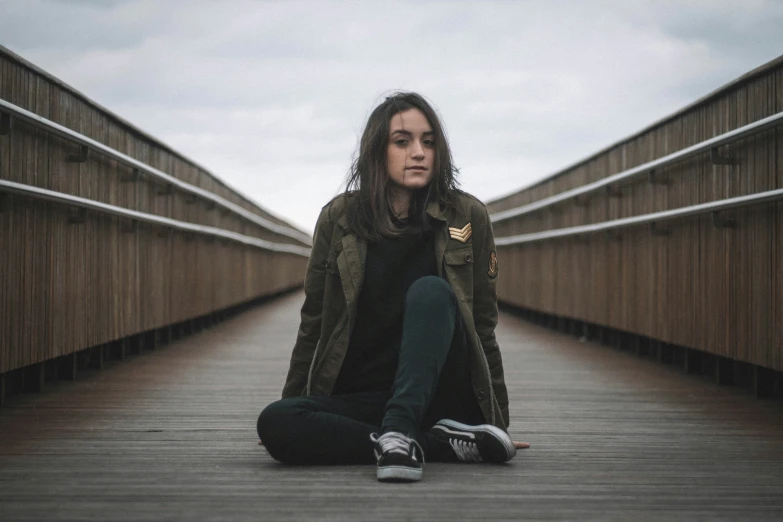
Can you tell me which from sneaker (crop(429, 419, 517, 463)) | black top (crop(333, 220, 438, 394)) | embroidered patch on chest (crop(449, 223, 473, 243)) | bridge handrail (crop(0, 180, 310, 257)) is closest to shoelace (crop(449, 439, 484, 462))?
sneaker (crop(429, 419, 517, 463))

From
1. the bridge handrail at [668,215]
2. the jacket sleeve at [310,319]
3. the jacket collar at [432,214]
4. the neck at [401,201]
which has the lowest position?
the jacket sleeve at [310,319]

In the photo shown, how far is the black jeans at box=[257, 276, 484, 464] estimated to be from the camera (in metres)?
2.88

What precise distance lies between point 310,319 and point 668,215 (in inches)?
125

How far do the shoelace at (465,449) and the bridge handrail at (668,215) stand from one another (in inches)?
71.6

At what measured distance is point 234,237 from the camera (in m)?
11.2

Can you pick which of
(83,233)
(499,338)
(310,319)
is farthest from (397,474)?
(499,338)

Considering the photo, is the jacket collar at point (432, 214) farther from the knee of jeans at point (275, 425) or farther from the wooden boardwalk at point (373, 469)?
the wooden boardwalk at point (373, 469)

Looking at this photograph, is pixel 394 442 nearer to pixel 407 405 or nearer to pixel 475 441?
pixel 407 405

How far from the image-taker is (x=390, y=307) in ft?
10.4

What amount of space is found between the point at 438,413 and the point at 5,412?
1.92 m

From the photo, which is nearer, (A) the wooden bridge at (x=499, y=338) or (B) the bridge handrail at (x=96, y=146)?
(A) the wooden bridge at (x=499, y=338)

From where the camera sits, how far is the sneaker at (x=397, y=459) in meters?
2.77

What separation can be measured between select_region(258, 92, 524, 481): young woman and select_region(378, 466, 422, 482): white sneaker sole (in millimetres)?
175

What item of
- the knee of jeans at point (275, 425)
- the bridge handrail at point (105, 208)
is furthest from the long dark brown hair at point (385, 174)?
the bridge handrail at point (105, 208)
